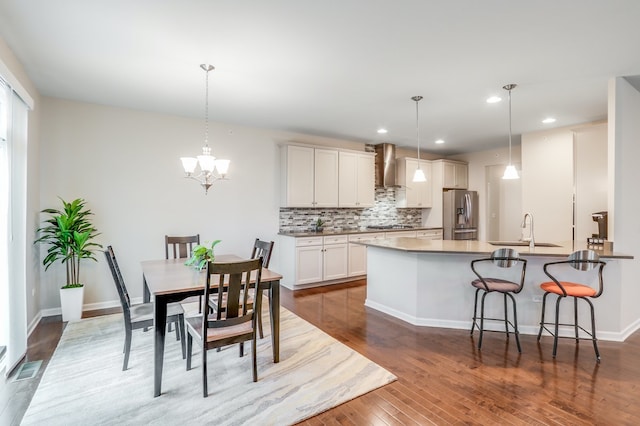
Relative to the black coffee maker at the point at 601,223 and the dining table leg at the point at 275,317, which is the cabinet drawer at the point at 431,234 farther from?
the dining table leg at the point at 275,317

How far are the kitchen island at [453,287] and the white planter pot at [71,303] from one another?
364 centimetres

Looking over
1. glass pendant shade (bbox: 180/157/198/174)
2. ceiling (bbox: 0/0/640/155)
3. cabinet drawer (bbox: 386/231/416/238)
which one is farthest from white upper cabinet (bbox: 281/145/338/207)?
glass pendant shade (bbox: 180/157/198/174)

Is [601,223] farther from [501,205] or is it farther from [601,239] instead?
[501,205]

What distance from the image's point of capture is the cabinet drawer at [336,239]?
5.58m

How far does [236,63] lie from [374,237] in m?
4.10

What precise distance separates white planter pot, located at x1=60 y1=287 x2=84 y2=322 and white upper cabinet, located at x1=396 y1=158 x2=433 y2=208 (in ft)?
19.2

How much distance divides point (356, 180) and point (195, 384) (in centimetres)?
459

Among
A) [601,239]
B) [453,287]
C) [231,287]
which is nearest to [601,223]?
[601,239]

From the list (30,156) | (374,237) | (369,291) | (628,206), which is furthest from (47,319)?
(628,206)

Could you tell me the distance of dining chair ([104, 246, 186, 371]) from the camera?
2.54m

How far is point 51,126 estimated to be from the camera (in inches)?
155

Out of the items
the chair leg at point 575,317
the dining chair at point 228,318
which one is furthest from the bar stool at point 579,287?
the dining chair at point 228,318

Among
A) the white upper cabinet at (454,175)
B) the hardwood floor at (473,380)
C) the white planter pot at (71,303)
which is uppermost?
the white upper cabinet at (454,175)

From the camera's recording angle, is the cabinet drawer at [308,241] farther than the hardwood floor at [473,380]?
Yes
